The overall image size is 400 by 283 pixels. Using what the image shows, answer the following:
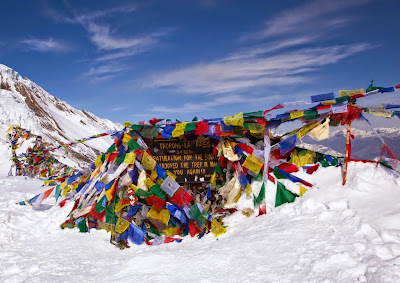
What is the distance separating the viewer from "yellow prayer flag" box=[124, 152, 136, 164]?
7775 mm

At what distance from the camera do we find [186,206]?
24.3 feet

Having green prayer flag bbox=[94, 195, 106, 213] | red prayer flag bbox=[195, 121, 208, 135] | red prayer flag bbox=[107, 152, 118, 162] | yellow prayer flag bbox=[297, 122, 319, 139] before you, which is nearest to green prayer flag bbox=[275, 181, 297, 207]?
yellow prayer flag bbox=[297, 122, 319, 139]

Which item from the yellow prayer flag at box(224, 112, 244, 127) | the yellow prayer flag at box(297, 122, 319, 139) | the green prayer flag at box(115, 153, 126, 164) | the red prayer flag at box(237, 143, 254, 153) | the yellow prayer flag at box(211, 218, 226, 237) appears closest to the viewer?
the yellow prayer flag at box(211, 218, 226, 237)

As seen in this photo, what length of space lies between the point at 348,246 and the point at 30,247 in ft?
19.4

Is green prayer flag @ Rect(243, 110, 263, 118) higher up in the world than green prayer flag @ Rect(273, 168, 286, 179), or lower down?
higher up

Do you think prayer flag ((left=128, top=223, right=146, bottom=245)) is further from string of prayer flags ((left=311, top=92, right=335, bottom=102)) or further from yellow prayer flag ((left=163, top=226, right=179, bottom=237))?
string of prayer flags ((left=311, top=92, right=335, bottom=102))

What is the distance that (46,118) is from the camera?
7306cm

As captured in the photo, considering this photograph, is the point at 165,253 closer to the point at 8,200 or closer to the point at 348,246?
the point at 348,246

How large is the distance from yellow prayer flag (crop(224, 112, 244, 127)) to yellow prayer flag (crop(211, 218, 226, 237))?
2.20 m

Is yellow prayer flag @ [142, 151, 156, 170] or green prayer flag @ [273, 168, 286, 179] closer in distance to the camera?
green prayer flag @ [273, 168, 286, 179]

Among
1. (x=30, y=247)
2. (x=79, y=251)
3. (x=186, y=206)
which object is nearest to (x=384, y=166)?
(x=186, y=206)

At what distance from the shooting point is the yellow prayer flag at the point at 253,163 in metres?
7.40

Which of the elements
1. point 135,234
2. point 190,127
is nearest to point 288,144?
point 190,127

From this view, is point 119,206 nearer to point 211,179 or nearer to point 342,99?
point 211,179
